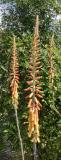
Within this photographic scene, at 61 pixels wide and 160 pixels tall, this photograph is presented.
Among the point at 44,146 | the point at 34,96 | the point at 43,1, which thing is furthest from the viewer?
the point at 43,1

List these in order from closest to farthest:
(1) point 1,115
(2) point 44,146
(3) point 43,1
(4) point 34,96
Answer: (4) point 34,96, (2) point 44,146, (1) point 1,115, (3) point 43,1

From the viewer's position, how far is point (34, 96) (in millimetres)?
8117

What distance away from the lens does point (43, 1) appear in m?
21.3

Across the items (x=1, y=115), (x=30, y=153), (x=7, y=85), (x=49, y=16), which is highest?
(x=49, y=16)

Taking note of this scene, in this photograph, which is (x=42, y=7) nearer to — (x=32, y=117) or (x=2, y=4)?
(x=2, y=4)

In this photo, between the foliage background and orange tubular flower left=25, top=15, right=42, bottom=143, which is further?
the foliage background

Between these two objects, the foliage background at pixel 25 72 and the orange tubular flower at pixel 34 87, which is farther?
the foliage background at pixel 25 72

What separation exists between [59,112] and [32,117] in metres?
10.3

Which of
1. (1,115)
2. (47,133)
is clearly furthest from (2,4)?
(47,133)

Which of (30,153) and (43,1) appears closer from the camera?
(30,153)

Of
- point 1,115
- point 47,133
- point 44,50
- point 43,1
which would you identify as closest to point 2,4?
point 43,1

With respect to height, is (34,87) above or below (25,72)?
below

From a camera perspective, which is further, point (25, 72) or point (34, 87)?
point (25, 72)

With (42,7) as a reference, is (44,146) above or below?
below
